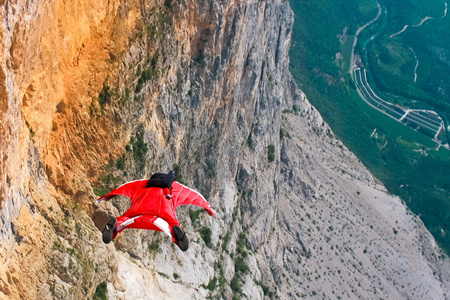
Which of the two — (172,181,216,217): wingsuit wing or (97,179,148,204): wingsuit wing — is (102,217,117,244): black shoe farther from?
(172,181,216,217): wingsuit wing

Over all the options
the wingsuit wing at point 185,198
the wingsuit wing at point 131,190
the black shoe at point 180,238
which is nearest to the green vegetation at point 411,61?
the wingsuit wing at point 185,198

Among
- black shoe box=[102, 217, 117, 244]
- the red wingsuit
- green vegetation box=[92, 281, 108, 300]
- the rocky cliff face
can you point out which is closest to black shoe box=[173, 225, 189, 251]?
the red wingsuit

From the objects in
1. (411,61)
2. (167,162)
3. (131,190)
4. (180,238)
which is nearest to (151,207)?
(131,190)

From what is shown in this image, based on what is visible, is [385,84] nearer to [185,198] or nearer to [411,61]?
[411,61]

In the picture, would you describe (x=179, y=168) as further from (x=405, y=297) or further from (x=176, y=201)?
(x=405, y=297)

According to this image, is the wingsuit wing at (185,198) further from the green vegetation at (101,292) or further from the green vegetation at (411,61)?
the green vegetation at (411,61)

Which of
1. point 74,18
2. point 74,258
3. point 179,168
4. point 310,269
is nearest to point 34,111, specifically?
point 74,18
